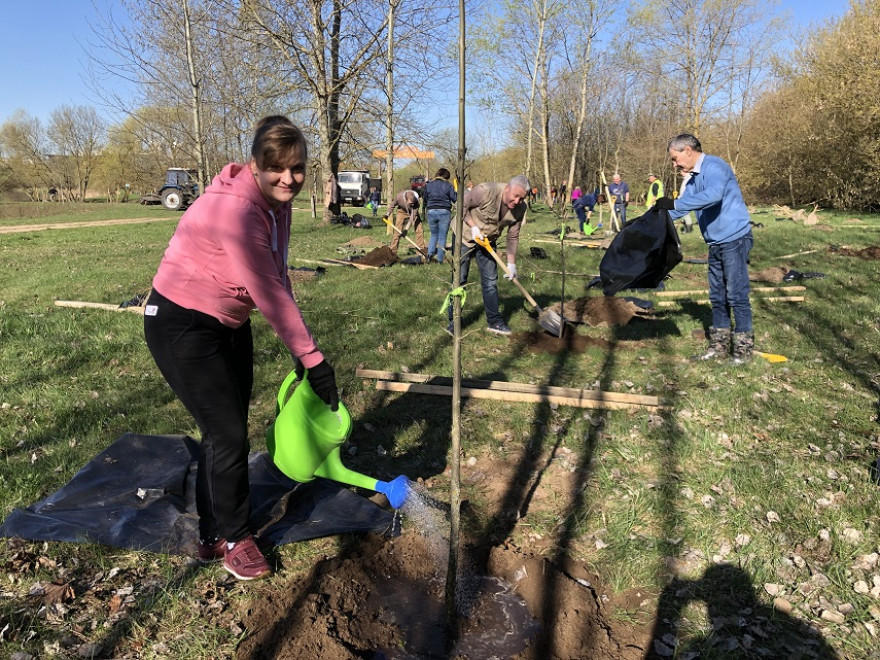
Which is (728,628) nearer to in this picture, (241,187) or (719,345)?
(241,187)

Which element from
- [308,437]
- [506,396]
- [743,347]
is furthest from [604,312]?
[308,437]

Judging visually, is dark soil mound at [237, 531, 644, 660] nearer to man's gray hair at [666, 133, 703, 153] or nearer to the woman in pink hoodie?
the woman in pink hoodie

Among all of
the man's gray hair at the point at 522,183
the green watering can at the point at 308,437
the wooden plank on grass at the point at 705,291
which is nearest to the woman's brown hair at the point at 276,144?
the green watering can at the point at 308,437

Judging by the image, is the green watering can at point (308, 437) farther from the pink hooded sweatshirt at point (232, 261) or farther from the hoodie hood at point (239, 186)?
the hoodie hood at point (239, 186)

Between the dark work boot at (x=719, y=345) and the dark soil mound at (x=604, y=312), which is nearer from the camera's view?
the dark work boot at (x=719, y=345)

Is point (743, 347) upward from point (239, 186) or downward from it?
downward

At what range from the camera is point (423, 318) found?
658 cm

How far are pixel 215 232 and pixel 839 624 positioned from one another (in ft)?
9.30

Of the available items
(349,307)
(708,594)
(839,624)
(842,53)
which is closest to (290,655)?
(708,594)

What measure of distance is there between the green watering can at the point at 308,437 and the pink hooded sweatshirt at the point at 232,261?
0.31 m

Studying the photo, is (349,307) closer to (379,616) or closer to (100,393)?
(100,393)

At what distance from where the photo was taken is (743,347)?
5012 mm

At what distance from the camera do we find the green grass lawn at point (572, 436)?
2.44m

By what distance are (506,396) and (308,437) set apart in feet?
7.09
